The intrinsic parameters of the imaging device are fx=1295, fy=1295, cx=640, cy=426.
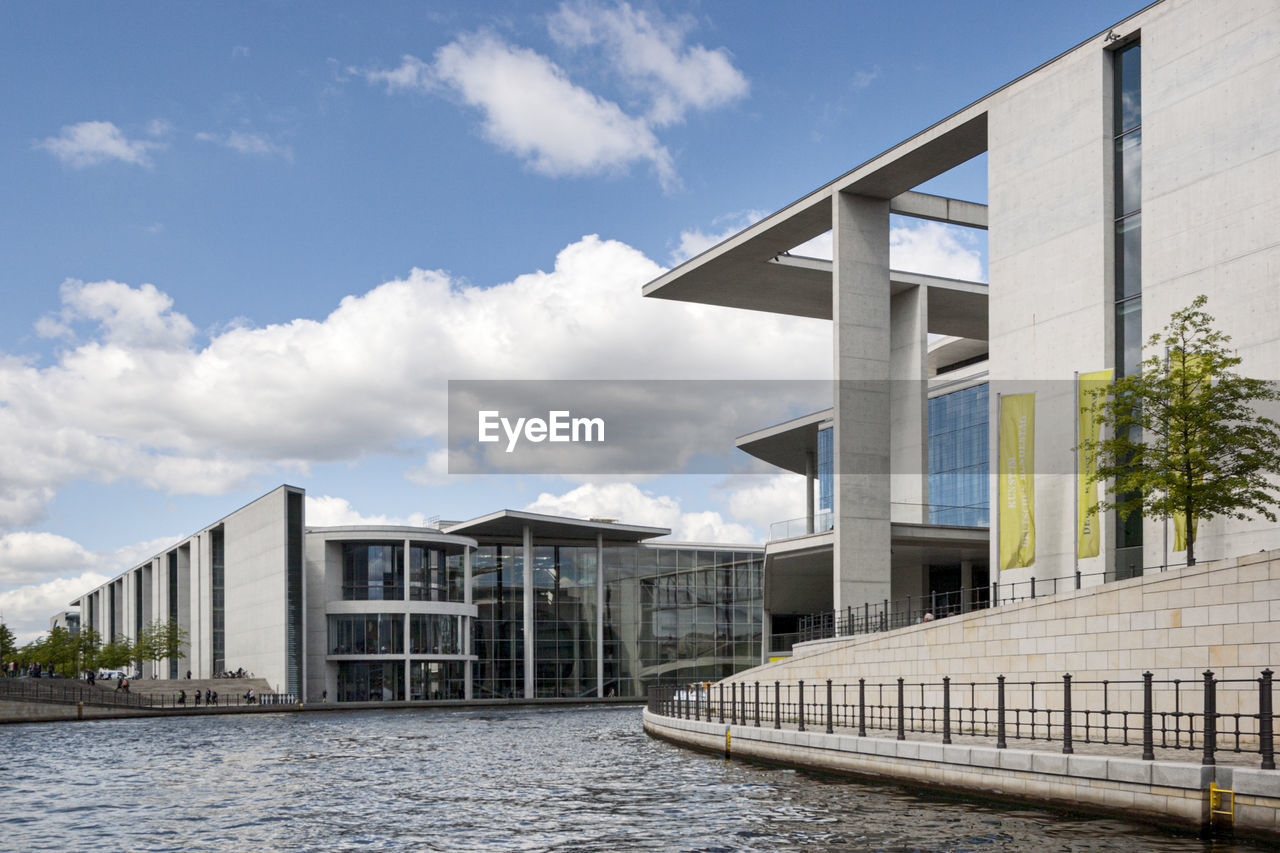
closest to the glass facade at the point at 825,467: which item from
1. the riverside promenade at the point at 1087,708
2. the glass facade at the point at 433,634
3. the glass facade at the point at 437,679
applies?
the glass facade at the point at 433,634

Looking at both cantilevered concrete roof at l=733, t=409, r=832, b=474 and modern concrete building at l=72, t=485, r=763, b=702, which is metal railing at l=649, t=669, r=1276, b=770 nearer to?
cantilevered concrete roof at l=733, t=409, r=832, b=474

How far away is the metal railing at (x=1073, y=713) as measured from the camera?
1786cm

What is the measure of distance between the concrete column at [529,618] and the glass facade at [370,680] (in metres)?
8.94

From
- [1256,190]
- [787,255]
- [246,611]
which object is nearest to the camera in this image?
[1256,190]

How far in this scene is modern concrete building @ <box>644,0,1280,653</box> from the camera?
110 feet

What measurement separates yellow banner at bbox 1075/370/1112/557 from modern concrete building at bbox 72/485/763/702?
4791cm

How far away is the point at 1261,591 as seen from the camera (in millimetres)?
23047

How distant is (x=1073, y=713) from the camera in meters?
26.4

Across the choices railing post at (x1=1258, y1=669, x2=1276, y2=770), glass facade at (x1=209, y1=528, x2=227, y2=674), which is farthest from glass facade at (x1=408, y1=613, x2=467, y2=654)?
railing post at (x1=1258, y1=669, x2=1276, y2=770)

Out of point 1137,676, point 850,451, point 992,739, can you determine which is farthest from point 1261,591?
point 850,451

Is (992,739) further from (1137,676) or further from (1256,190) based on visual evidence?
(1256,190)

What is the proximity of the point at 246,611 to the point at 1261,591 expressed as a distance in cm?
7345

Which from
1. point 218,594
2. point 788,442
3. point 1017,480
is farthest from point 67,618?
point 1017,480

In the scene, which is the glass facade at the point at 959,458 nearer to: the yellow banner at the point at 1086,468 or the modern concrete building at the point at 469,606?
the yellow banner at the point at 1086,468
